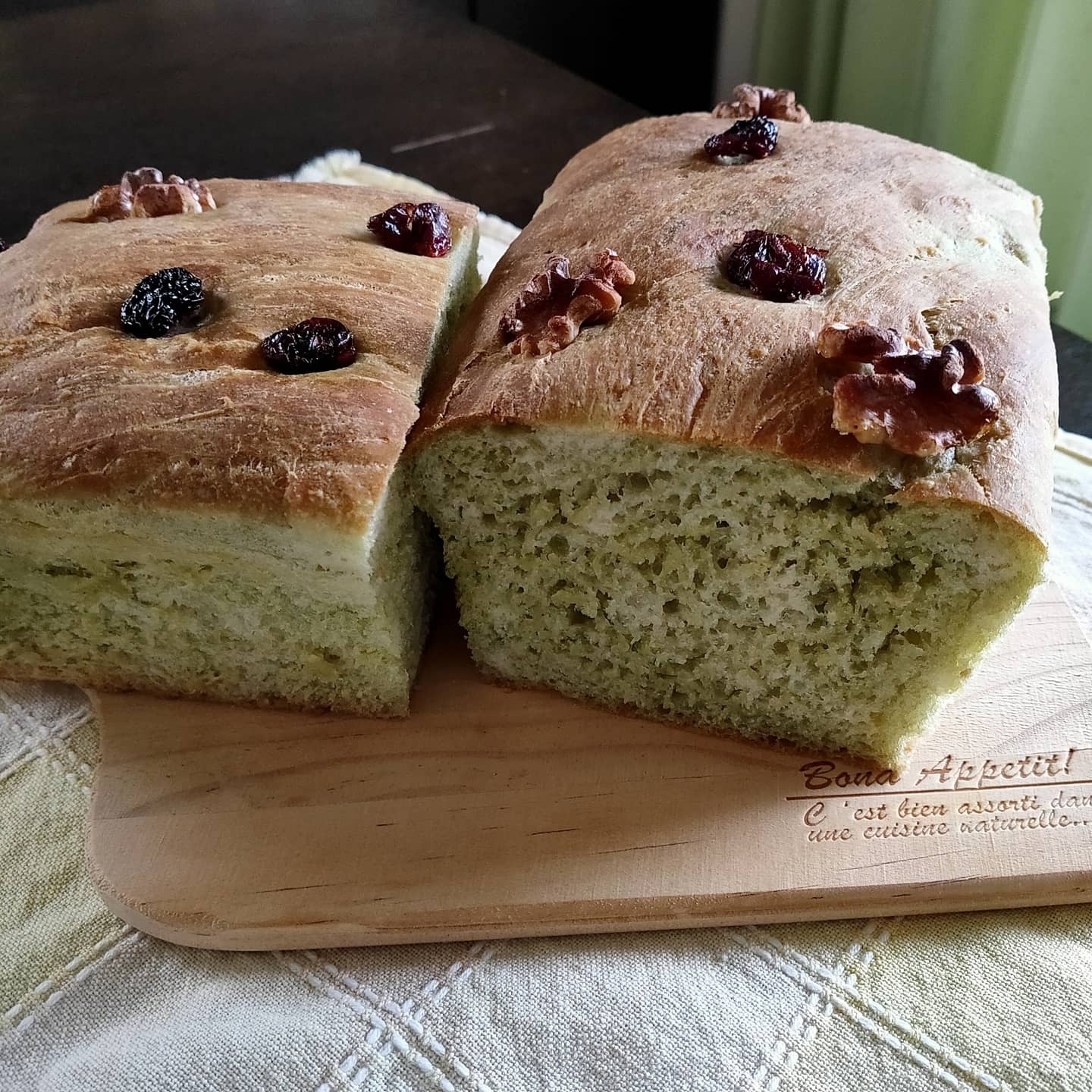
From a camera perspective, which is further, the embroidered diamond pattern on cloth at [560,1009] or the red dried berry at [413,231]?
the red dried berry at [413,231]

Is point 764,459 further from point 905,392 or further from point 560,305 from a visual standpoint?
point 560,305

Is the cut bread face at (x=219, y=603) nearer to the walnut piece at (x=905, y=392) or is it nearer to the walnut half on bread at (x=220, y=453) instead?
the walnut half on bread at (x=220, y=453)

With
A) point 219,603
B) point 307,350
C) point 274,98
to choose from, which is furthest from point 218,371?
point 274,98

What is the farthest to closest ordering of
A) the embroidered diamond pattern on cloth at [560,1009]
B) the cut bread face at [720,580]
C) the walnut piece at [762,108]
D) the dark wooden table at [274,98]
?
the dark wooden table at [274,98], the walnut piece at [762,108], the cut bread face at [720,580], the embroidered diamond pattern on cloth at [560,1009]

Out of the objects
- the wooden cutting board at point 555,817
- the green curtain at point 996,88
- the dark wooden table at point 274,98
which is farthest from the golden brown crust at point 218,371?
the green curtain at point 996,88

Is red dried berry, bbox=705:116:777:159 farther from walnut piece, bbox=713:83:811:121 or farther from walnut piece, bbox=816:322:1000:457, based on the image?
walnut piece, bbox=816:322:1000:457

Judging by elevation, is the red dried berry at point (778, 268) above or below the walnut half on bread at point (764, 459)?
above

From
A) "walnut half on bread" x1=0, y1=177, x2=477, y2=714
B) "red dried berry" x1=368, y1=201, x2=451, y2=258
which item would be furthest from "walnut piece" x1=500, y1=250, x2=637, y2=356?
"red dried berry" x1=368, y1=201, x2=451, y2=258
